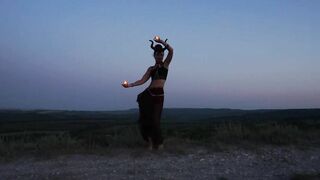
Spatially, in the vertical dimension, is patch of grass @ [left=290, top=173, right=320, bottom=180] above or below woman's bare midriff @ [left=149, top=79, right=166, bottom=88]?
below

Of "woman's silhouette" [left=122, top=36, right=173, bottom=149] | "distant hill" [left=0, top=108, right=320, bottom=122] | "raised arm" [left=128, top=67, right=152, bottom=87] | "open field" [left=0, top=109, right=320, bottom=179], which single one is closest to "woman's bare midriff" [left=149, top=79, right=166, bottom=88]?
"woman's silhouette" [left=122, top=36, right=173, bottom=149]

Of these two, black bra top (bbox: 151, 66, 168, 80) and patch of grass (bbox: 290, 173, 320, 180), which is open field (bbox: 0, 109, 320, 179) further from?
black bra top (bbox: 151, 66, 168, 80)

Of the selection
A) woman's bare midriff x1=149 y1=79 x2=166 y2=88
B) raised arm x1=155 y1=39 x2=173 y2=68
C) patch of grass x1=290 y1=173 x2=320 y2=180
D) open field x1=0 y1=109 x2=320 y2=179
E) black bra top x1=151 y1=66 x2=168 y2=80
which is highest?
raised arm x1=155 y1=39 x2=173 y2=68

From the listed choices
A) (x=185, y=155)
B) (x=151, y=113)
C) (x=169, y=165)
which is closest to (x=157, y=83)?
(x=151, y=113)

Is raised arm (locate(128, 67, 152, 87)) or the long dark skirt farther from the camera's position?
the long dark skirt

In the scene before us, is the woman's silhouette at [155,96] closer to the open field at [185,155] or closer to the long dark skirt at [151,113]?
the long dark skirt at [151,113]

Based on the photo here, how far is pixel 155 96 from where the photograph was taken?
1021 cm

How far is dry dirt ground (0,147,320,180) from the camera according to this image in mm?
8016

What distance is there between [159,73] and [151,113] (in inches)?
34.3

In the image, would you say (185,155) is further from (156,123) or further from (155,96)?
(155,96)

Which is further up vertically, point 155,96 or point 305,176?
point 155,96

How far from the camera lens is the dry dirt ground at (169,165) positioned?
802cm

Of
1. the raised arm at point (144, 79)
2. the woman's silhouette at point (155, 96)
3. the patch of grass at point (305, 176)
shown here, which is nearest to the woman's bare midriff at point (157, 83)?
the woman's silhouette at point (155, 96)

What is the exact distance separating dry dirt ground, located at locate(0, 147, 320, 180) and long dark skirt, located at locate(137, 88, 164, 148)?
0.37 meters
